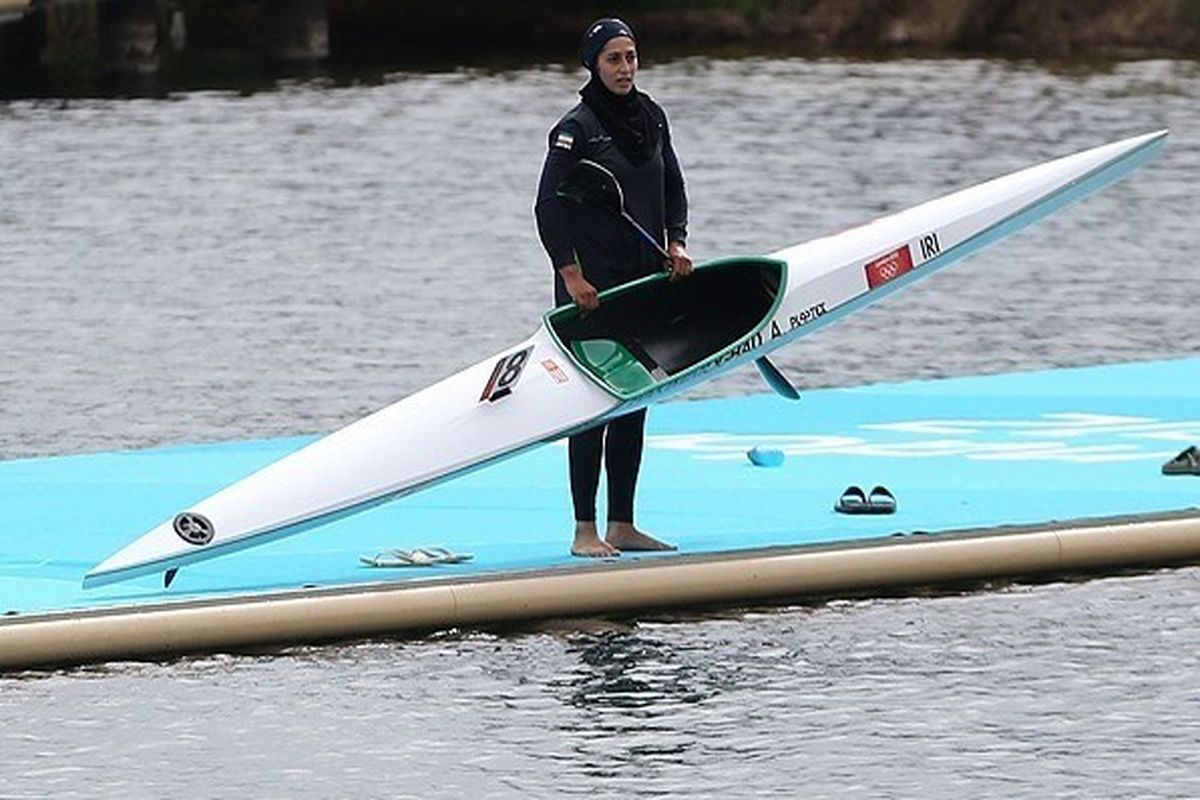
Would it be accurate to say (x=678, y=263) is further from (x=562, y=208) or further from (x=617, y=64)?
(x=617, y=64)

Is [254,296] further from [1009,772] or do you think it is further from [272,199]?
[1009,772]

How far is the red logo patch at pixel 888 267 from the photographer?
1243cm

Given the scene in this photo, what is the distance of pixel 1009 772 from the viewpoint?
30.7 feet

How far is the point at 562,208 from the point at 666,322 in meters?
0.70

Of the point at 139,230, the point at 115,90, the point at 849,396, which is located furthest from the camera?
the point at 115,90

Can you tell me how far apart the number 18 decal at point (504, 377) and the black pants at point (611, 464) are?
32 centimetres

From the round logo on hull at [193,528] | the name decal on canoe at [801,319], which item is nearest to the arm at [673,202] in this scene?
the name decal on canoe at [801,319]

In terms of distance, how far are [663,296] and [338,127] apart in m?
27.7

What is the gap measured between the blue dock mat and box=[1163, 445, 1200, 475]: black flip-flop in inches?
3.8

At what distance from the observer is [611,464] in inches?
476

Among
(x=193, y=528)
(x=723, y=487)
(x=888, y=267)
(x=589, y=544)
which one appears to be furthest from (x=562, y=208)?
(x=723, y=487)

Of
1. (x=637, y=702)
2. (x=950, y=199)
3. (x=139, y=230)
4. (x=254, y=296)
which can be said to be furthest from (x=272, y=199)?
(x=637, y=702)

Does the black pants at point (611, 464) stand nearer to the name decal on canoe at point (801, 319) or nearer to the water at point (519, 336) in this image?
the name decal on canoe at point (801, 319)

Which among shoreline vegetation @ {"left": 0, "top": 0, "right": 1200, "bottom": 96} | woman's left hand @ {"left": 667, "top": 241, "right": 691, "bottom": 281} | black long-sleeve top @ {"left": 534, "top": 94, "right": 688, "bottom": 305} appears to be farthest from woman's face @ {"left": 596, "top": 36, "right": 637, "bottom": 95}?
shoreline vegetation @ {"left": 0, "top": 0, "right": 1200, "bottom": 96}
